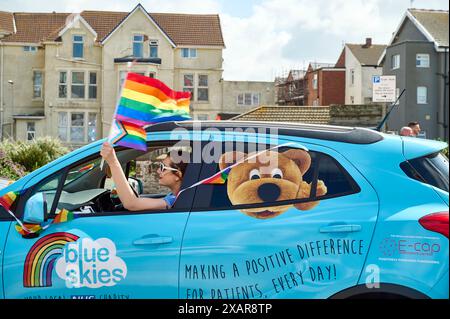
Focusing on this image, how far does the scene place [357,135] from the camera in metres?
4.19

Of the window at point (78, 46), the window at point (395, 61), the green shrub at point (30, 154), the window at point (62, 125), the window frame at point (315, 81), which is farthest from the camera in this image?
the window frame at point (315, 81)

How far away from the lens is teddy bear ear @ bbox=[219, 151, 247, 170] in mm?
4215

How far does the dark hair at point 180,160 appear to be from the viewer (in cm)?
436

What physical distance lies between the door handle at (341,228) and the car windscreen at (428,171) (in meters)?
0.49

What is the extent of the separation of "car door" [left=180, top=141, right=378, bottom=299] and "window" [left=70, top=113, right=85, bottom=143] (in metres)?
43.6

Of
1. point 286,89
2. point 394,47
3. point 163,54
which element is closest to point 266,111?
point 163,54

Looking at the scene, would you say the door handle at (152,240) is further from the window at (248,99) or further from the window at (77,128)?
the window at (248,99)

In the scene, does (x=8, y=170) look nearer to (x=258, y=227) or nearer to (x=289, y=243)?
(x=258, y=227)

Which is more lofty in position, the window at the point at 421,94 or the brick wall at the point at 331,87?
the brick wall at the point at 331,87

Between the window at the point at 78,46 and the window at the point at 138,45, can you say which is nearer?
the window at the point at 138,45

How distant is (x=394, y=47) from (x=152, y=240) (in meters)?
50.7

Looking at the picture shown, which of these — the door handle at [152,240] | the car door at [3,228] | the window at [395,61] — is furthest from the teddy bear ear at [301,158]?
the window at [395,61]
